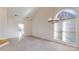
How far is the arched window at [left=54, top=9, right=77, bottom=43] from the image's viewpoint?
6.32ft

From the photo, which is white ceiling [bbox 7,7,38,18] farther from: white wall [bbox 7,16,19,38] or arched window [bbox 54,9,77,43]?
arched window [bbox 54,9,77,43]

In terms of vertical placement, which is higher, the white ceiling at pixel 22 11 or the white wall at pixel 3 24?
the white ceiling at pixel 22 11

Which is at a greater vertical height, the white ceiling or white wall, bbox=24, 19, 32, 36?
the white ceiling

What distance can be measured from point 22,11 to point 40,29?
0.37 meters

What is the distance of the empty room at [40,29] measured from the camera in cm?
194

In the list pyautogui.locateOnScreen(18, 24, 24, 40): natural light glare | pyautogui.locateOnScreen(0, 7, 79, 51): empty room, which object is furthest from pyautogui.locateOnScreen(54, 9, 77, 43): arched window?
pyautogui.locateOnScreen(18, 24, 24, 40): natural light glare

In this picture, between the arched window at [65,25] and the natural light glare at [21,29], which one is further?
the natural light glare at [21,29]

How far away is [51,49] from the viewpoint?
196 cm

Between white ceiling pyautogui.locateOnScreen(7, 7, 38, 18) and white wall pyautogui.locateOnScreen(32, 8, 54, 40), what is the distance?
3.4 inches

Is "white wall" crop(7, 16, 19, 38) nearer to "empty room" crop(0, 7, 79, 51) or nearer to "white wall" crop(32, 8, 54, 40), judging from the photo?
"empty room" crop(0, 7, 79, 51)

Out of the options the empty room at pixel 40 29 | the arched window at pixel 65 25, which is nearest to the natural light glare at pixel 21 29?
the empty room at pixel 40 29

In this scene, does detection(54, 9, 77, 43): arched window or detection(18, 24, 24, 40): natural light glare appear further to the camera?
detection(18, 24, 24, 40): natural light glare

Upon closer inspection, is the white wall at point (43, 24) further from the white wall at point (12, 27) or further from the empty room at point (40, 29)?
the white wall at point (12, 27)

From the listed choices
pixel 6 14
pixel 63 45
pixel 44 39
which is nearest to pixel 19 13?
pixel 6 14
